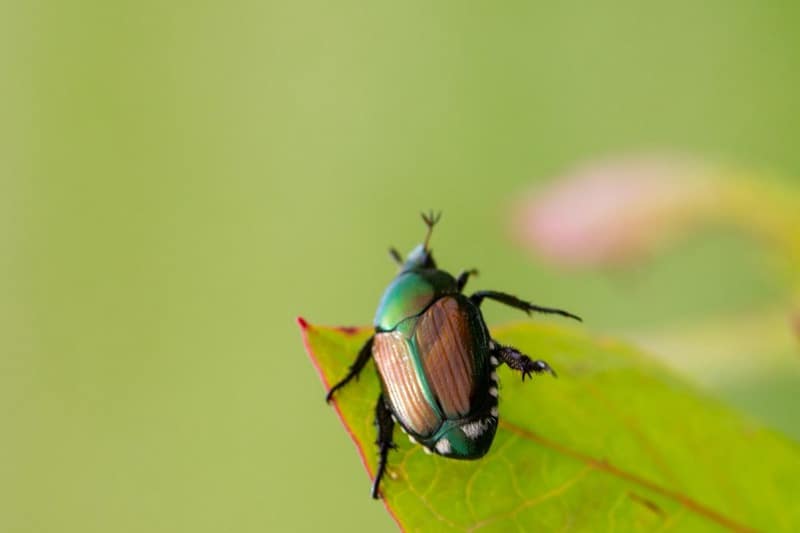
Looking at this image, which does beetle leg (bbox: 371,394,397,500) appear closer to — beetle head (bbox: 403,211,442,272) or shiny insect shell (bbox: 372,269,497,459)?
Answer: shiny insect shell (bbox: 372,269,497,459)

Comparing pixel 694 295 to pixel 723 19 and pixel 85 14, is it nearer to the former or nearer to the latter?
pixel 723 19

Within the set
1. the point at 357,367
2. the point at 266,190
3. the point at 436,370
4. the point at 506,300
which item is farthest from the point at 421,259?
the point at 266,190

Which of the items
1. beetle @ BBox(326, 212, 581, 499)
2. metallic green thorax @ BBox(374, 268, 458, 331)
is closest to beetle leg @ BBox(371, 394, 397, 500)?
beetle @ BBox(326, 212, 581, 499)

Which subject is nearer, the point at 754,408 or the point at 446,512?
the point at 446,512

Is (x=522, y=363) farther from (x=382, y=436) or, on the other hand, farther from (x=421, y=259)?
(x=421, y=259)

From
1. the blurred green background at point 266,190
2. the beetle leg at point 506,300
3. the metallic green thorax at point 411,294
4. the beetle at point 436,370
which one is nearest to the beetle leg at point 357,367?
the beetle at point 436,370

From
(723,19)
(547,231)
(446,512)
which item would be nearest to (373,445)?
(446,512)

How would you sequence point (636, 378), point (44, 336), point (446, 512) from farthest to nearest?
point (44, 336) < point (636, 378) < point (446, 512)
